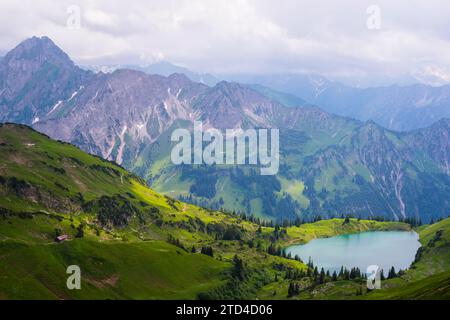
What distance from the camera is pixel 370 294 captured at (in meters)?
181
